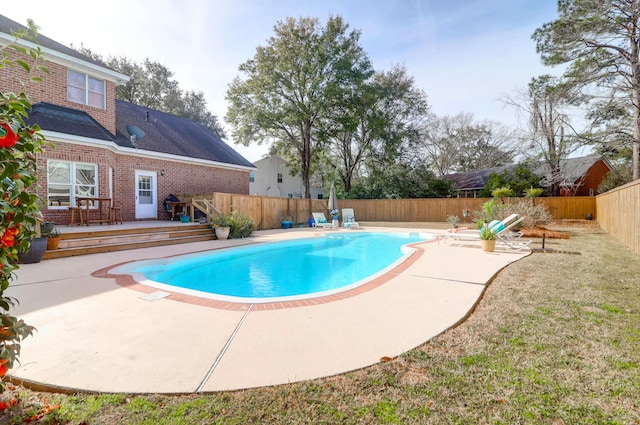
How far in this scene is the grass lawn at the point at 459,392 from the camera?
6.34 ft

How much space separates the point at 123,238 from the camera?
9102mm

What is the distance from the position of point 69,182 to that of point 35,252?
4.78 meters

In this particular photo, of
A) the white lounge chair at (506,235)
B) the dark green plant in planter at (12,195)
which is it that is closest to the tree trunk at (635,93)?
the white lounge chair at (506,235)

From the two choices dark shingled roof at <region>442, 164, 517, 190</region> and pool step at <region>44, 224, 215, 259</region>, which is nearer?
pool step at <region>44, 224, 215, 259</region>

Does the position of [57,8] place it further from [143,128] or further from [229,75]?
[229,75]

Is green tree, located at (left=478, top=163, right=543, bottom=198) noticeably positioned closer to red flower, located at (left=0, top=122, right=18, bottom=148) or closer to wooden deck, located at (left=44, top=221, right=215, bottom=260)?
wooden deck, located at (left=44, top=221, right=215, bottom=260)

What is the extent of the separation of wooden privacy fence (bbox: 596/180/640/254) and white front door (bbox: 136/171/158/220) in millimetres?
17065

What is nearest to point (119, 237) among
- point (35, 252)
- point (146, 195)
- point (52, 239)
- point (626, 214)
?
point (52, 239)

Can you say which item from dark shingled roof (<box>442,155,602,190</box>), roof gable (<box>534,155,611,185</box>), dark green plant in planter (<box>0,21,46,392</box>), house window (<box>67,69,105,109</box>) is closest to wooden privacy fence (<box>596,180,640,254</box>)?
roof gable (<box>534,155,611,185</box>)

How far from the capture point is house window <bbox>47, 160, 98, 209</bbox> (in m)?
10.0

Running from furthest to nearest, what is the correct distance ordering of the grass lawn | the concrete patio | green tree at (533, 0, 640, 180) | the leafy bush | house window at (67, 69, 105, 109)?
1. green tree at (533, 0, 640, 180)
2. the leafy bush
3. house window at (67, 69, 105, 109)
4. the concrete patio
5. the grass lawn

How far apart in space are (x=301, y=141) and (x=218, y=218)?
1414cm

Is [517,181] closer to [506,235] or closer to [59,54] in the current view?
[506,235]

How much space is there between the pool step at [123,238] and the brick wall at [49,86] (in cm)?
517
